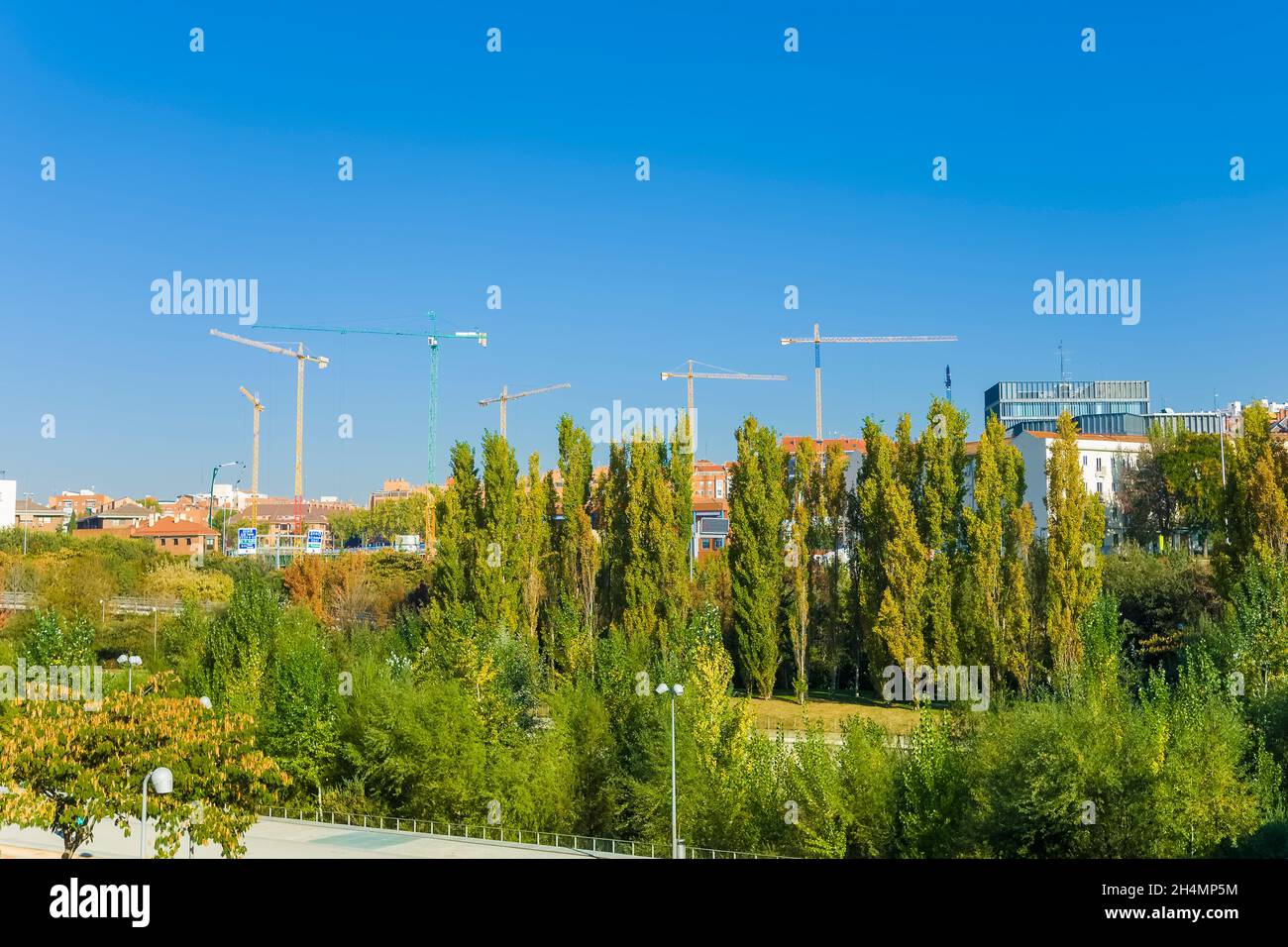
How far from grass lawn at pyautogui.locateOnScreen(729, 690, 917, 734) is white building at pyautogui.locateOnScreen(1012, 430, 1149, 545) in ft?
115

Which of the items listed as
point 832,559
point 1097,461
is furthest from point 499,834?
point 1097,461

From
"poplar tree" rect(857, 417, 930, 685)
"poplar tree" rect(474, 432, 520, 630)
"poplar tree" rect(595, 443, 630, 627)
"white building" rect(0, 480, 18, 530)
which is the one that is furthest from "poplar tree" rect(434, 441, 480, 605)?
"white building" rect(0, 480, 18, 530)

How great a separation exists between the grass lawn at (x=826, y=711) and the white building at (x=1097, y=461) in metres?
35.1

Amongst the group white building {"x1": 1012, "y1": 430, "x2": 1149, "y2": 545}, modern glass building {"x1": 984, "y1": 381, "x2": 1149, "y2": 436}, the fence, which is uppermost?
modern glass building {"x1": 984, "y1": 381, "x2": 1149, "y2": 436}

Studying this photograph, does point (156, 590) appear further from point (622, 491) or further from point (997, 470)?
point (997, 470)

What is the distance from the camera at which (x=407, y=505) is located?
14088 cm

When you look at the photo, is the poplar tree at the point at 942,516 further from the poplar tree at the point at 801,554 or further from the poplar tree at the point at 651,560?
the poplar tree at the point at 651,560

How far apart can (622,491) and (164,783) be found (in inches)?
1479

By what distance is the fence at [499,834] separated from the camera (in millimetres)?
25734

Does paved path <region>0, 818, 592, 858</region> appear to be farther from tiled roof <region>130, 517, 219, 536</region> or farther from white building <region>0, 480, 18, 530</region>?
white building <region>0, 480, 18, 530</region>

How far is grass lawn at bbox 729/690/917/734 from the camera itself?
41031 millimetres

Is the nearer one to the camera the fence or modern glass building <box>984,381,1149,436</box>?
the fence

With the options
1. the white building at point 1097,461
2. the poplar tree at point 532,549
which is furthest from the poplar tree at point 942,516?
the white building at point 1097,461
